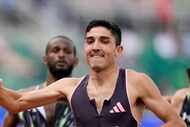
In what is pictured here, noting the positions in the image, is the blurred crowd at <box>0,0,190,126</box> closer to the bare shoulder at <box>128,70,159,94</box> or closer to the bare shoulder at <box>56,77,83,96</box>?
the bare shoulder at <box>56,77,83,96</box>

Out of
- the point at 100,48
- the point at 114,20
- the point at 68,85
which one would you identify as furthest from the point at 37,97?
the point at 114,20

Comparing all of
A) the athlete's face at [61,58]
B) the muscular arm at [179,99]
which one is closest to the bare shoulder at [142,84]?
the athlete's face at [61,58]

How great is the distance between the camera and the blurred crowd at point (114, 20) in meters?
10.4

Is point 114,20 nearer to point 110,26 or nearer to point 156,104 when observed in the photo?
point 110,26

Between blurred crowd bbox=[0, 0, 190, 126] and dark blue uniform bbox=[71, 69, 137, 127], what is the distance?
5.72 metres

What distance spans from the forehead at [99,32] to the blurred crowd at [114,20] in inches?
226

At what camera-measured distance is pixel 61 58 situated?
604cm

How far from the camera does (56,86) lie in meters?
4.67

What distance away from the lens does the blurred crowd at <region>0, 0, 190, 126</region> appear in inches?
408

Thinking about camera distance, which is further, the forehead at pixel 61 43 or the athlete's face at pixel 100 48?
the forehead at pixel 61 43

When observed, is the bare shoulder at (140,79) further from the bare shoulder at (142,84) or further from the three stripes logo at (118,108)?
the three stripes logo at (118,108)

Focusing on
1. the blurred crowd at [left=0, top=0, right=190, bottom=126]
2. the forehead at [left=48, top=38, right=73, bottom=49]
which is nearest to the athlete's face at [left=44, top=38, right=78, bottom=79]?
the forehead at [left=48, top=38, right=73, bottom=49]

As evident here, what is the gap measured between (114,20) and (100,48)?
6719 millimetres

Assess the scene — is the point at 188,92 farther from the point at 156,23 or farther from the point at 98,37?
the point at 156,23
